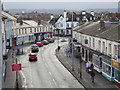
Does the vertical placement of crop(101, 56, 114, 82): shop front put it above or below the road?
above

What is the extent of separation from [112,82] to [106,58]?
2890mm

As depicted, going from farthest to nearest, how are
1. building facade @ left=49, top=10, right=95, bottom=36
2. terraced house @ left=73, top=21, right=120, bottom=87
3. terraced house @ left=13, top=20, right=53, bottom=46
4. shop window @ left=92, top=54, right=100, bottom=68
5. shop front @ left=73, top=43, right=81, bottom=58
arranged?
building facade @ left=49, top=10, right=95, bottom=36 → terraced house @ left=13, top=20, right=53, bottom=46 → shop front @ left=73, top=43, right=81, bottom=58 → shop window @ left=92, top=54, right=100, bottom=68 → terraced house @ left=73, top=21, right=120, bottom=87

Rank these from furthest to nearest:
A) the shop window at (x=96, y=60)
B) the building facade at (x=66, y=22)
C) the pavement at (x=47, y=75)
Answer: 1. the building facade at (x=66, y=22)
2. the shop window at (x=96, y=60)
3. the pavement at (x=47, y=75)

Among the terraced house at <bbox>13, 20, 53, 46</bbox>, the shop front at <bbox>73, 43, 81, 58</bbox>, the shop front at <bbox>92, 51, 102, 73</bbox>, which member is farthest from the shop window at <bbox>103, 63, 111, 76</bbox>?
the terraced house at <bbox>13, 20, 53, 46</bbox>

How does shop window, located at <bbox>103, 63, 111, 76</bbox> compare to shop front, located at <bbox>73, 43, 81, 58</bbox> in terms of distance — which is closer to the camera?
shop window, located at <bbox>103, 63, 111, 76</bbox>

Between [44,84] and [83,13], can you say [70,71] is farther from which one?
[83,13]

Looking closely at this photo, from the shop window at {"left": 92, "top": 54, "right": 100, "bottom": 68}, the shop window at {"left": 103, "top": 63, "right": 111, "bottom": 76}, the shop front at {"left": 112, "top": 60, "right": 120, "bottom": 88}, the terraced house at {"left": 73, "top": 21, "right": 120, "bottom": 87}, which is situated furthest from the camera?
the shop window at {"left": 92, "top": 54, "right": 100, "bottom": 68}

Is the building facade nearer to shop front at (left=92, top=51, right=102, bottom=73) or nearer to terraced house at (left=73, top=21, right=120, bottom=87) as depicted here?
terraced house at (left=73, top=21, right=120, bottom=87)

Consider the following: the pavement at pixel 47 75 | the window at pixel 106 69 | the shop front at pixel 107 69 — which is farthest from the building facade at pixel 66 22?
the window at pixel 106 69

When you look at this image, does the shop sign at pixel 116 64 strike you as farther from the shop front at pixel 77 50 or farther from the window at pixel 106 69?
the shop front at pixel 77 50

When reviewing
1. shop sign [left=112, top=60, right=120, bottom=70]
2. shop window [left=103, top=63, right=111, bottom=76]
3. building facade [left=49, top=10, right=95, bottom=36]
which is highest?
building facade [left=49, top=10, right=95, bottom=36]

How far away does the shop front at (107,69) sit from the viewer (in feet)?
83.3

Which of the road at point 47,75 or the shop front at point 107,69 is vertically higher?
the shop front at point 107,69

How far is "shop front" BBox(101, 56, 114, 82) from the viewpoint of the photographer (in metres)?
25.4
